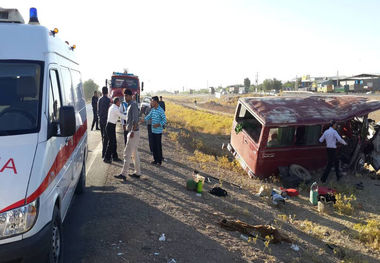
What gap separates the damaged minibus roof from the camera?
32.6 ft

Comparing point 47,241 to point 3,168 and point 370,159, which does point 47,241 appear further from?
point 370,159

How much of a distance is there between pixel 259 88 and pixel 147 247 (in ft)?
373

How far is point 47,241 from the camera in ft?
11.1

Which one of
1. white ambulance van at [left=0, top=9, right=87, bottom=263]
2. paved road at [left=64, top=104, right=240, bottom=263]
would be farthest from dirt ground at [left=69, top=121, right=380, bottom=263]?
white ambulance van at [left=0, top=9, right=87, bottom=263]

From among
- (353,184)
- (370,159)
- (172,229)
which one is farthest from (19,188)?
(370,159)

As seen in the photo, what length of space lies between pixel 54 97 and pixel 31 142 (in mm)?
982

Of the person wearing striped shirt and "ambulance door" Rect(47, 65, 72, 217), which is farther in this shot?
the person wearing striped shirt

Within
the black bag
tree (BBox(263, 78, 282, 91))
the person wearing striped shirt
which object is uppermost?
tree (BBox(263, 78, 282, 91))

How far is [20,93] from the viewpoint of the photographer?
13.0 ft

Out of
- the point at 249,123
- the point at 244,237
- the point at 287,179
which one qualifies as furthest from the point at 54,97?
the point at 249,123

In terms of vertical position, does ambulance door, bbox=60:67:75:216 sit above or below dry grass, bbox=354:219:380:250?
above

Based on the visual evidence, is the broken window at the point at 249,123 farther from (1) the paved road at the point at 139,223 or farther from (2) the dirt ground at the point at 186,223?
(1) the paved road at the point at 139,223

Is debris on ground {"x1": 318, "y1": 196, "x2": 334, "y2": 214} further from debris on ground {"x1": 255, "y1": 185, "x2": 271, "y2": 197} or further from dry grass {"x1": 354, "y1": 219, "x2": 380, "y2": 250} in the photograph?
debris on ground {"x1": 255, "y1": 185, "x2": 271, "y2": 197}

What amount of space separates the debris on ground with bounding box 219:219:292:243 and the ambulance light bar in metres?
4.67
